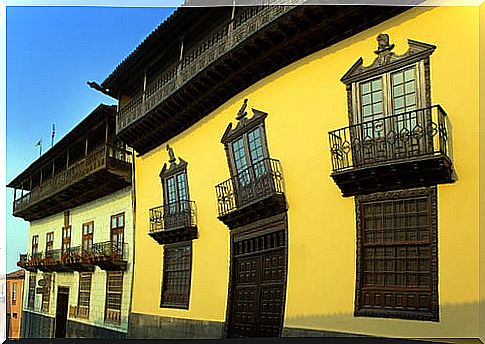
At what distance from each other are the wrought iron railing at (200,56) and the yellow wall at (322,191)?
31cm

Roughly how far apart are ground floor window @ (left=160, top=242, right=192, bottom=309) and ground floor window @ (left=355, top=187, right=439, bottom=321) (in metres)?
1.18

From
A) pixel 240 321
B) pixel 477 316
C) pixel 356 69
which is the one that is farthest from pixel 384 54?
pixel 240 321

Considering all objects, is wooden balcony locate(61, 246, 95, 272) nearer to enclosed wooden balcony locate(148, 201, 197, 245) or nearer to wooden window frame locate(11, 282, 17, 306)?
wooden window frame locate(11, 282, 17, 306)

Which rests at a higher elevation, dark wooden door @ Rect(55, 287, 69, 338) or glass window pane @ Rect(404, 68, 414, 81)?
glass window pane @ Rect(404, 68, 414, 81)

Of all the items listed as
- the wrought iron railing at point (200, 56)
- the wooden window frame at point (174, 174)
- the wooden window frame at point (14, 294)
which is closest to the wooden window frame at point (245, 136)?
the wooden window frame at point (174, 174)

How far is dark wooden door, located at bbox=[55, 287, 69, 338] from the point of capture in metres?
4.37

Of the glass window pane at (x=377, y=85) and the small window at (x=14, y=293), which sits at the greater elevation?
the glass window pane at (x=377, y=85)

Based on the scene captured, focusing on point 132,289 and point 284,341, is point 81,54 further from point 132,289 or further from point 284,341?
point 284,341

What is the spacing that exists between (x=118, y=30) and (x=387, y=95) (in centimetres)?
188

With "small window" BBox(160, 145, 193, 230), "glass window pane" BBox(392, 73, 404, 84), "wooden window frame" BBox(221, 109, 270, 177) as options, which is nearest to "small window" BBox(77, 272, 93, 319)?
"small window" BBox(160, 145, 193, 230)

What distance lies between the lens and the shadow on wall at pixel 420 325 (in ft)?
12.2

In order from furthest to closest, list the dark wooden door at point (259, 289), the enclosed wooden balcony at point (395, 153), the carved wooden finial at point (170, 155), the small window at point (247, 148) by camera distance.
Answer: the carved wooden finial at point (170, 155) < the small window at point (247, 148) < the dark wooden door at point (259, 289) < the enclosed wooden balcony at point (395, 153)

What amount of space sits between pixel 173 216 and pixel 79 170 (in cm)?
78

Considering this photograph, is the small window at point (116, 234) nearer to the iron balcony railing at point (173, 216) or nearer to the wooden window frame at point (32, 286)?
the iron balcony railing at point (173, 216)
